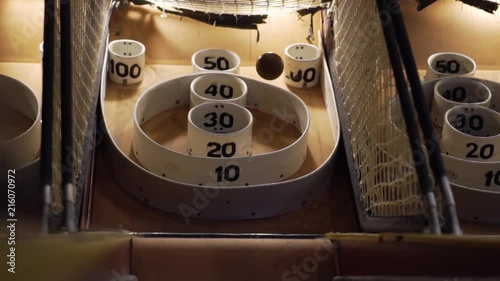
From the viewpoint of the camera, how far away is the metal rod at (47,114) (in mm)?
977

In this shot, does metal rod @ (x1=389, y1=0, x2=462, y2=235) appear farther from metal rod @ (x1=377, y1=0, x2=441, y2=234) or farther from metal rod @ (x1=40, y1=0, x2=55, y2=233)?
metal rod @ (x1=40, y1=0, x2=55, y2=233)

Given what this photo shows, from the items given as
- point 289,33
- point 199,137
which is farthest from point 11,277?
point 289,33

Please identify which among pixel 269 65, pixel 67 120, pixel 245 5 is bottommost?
pixel 67 120

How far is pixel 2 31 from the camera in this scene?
1986 millimetres

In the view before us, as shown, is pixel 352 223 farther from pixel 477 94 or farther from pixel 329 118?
pixel 477 94

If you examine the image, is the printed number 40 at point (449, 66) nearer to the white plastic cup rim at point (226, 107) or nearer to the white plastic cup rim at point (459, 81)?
the white plastic cup rim at point (459, 81)

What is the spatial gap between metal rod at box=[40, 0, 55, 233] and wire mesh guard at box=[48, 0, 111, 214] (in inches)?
1.4

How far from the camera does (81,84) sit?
146 centimetres

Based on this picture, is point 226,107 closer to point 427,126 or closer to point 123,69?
point 123,69

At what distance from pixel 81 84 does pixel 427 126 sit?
0.68m

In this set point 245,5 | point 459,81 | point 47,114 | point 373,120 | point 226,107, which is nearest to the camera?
point 47,114

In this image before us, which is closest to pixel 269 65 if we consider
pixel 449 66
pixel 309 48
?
pixel 309 48

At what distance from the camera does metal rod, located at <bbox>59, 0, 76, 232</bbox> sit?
1.03m

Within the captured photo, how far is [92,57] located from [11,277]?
88cm
